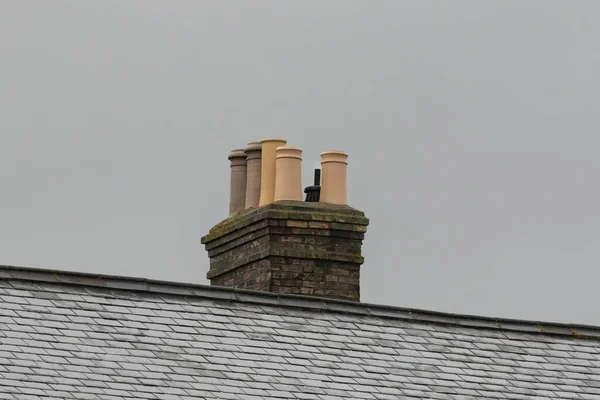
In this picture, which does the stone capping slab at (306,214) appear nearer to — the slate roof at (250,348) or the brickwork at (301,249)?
the brickwork at (301,249)

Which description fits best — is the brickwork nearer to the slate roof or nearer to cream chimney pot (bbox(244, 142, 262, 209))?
cream chimney pot (bbox(244, 142, 262, 209))

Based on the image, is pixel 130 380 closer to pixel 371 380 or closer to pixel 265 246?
pixel 371 380

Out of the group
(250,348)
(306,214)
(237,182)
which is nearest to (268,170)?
(237,182)

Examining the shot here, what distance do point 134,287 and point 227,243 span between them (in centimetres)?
442

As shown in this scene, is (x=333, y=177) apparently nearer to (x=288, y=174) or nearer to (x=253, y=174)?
(x=288, y=174)

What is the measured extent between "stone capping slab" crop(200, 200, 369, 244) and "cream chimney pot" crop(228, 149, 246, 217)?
2.77 ft

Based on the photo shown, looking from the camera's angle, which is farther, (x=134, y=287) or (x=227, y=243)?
(x=227, y=243)

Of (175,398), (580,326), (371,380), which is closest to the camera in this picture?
(175,398)

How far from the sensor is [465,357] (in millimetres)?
17719

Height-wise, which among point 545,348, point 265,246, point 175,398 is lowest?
point 175,398

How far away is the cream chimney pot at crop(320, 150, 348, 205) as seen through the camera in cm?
2172

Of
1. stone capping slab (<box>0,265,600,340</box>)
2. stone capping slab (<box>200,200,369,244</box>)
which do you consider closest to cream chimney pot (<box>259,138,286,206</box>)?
stone capping slab (<box>200,200,369,244</box>)

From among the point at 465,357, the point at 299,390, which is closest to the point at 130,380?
the point at 299,390

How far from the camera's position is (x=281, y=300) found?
17.8 metres
